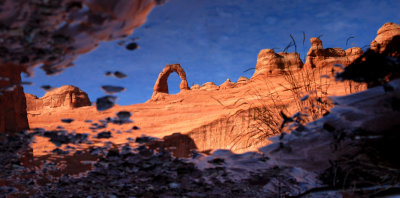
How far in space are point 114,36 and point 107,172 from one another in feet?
7.09

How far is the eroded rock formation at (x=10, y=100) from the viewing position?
7.14 ft

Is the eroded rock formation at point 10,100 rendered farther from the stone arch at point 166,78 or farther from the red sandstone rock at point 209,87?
the red sandstone rock at point 209,87

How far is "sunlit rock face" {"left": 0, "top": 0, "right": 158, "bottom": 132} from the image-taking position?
1577 millimetres

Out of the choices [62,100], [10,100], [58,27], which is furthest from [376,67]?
[62,100]

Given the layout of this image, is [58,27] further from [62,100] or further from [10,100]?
[62,100]

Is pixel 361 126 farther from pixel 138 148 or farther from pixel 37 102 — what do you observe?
pixel 37 102

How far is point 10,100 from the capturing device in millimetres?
3115

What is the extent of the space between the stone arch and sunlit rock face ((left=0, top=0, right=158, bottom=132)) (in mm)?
17687

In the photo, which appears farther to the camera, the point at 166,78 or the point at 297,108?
the point at 166,78

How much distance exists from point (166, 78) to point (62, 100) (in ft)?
23.7

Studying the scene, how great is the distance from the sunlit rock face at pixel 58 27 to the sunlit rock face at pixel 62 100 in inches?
607

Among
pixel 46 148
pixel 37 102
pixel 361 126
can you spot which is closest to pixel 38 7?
pixel 46 148

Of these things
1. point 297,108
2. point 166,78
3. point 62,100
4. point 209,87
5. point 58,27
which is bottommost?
point 297,108

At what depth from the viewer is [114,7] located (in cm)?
162
